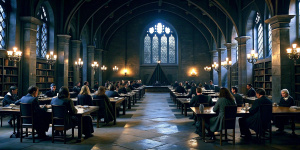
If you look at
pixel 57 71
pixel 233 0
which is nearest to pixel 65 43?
pixel 57 71

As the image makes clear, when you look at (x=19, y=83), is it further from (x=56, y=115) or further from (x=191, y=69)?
(x=191, y=69)

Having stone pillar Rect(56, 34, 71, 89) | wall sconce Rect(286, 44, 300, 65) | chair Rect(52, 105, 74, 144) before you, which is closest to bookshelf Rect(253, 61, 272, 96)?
wall sconce Rect(286, 44, 300, 65)

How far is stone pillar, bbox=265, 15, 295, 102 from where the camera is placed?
8.76 metres

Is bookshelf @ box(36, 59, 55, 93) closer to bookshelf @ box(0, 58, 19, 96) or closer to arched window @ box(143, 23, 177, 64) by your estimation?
bookshelf @ box(0, 58, 19, 96)

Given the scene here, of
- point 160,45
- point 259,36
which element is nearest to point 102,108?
point 259,36

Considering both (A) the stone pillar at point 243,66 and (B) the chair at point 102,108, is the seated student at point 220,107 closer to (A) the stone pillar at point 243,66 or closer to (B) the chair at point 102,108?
(B) the chair at point 102,108

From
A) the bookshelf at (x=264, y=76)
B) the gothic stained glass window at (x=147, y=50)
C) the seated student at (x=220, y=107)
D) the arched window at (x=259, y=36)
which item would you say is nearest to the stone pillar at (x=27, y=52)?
the seated student at (x=220, y=107)

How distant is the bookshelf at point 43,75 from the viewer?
1246cm

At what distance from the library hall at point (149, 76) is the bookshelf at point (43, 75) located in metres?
0.05

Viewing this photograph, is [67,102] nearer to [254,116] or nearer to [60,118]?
[60,118]

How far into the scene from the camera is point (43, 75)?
12719 mm

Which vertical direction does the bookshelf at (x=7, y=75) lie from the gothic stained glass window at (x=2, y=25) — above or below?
below

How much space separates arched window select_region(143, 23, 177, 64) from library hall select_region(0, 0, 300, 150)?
0.11 metres

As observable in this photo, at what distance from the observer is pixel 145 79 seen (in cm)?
2614
